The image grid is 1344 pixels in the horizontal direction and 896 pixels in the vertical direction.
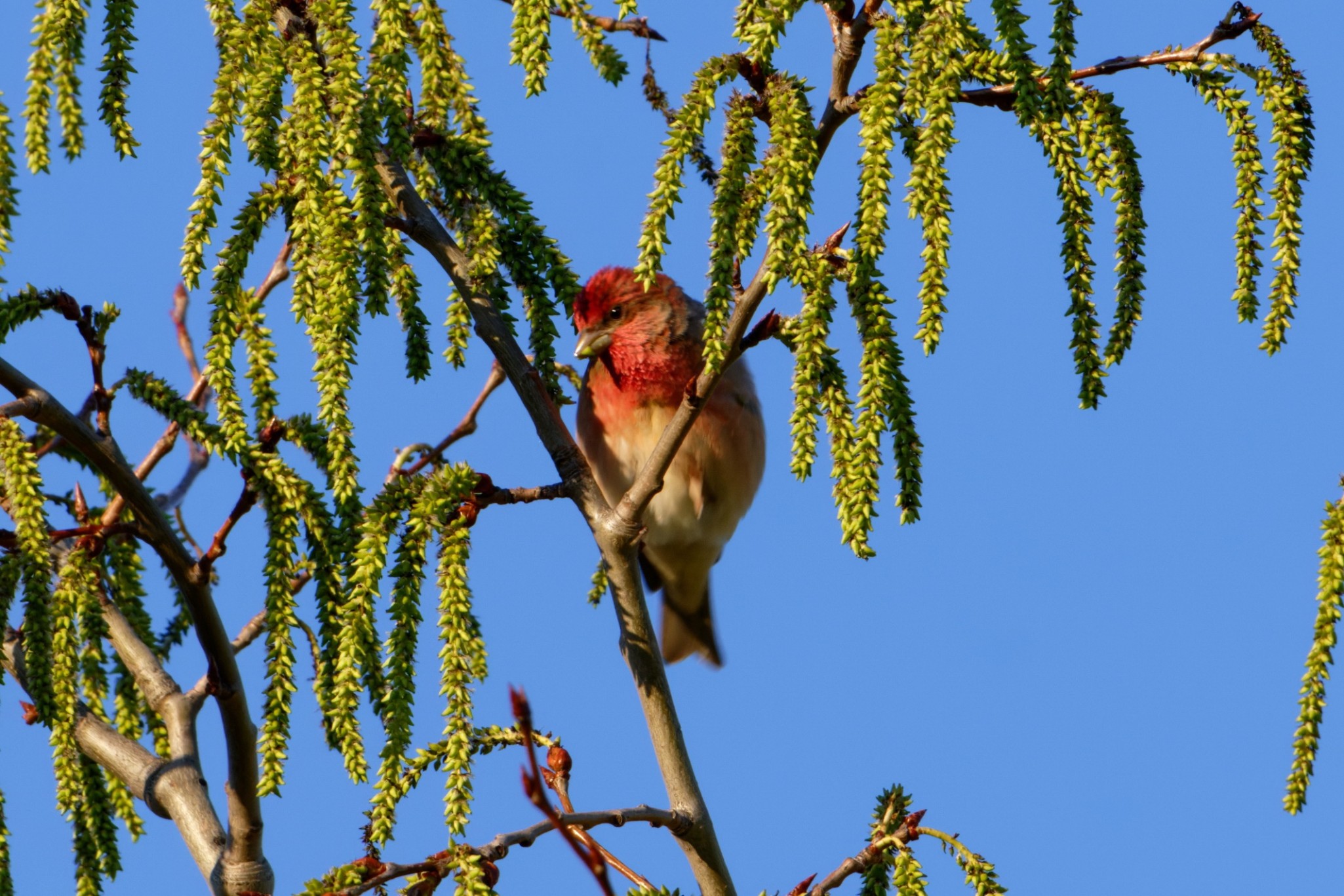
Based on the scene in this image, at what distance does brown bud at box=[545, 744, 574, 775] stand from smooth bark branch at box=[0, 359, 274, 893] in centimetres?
63

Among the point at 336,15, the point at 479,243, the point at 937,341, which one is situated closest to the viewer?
the point at 937,341

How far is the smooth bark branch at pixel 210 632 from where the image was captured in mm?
2684

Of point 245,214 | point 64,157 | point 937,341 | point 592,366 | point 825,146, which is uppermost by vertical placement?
point 592,366

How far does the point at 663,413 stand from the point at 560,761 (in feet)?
6.69

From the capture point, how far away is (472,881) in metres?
2.24

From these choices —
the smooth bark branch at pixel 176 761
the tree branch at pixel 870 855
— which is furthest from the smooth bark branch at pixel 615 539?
the smooth bark branch at pixel 176 761

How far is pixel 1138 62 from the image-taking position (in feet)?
8.17

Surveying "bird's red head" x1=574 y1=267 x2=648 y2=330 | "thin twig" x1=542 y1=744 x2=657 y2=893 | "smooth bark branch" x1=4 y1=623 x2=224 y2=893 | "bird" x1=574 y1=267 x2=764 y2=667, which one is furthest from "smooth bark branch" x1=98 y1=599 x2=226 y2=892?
"bird's red head" x1=574 y1=267 x2=648 y2=330

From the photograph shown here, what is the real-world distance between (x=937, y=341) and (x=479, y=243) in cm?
91

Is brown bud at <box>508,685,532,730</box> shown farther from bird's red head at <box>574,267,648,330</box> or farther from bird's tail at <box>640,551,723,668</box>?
bird's tail at <box>640,551,723,668</box>

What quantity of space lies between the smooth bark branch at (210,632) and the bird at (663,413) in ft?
6.19

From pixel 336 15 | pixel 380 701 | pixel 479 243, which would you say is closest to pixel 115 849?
pixel 380 701

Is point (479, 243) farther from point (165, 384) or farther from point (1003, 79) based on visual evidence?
point (1003, 79)

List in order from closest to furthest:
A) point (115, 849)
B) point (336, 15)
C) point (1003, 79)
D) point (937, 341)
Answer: point (937, 341)
point (1003, 79)
point (336, 15)
point (115, 849)
